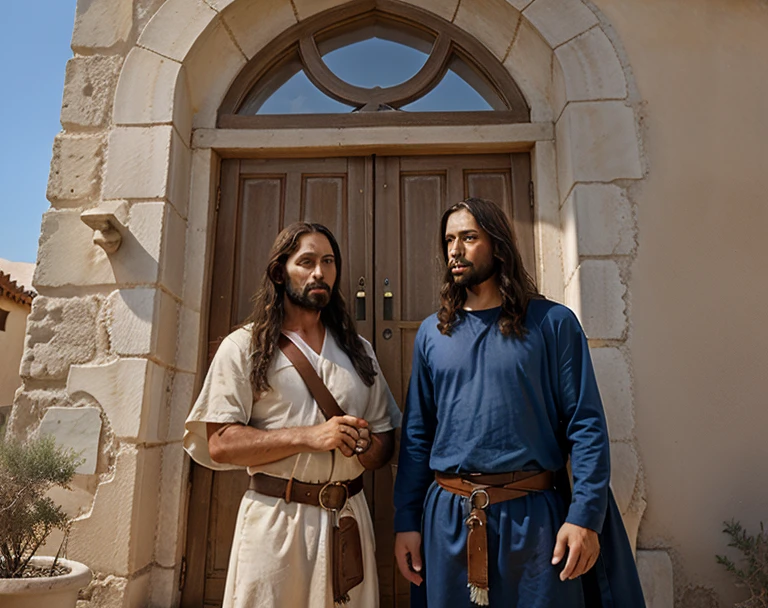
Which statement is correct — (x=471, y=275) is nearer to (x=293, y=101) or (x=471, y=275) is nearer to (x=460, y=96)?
→ (x=460, y=96)

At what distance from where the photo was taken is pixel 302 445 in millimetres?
1983

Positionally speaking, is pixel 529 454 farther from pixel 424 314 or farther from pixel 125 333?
pixel 125 333

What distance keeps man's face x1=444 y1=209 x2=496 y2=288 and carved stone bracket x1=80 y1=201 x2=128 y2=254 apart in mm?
1651

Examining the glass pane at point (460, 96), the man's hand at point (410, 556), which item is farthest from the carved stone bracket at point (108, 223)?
the man's hand at point (410, 556)

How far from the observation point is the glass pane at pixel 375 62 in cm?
340

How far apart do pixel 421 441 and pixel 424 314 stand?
43.0 inches

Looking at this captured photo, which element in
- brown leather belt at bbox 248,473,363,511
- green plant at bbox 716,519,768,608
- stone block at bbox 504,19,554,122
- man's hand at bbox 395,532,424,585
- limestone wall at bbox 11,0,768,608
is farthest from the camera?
stone block at bbox 504,19,554,122

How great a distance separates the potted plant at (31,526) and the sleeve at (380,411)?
48.1 inches

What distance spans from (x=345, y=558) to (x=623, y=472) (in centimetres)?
128

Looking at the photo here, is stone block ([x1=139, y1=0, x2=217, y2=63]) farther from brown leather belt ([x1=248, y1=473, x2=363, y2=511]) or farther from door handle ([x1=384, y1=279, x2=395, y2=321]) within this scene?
brown leather belt ([x1=248, y1=473, x2=363, y2=511])

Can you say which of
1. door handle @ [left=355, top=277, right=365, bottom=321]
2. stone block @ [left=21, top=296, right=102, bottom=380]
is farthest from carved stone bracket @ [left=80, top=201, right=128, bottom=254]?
door handle @ [left=355, top=277, right=365, bottom=321]

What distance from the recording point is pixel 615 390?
2.62 metres

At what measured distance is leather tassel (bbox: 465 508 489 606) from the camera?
1.70 m

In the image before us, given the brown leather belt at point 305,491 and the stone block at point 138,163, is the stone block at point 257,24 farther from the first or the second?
the brown leather belt at point 305,491
